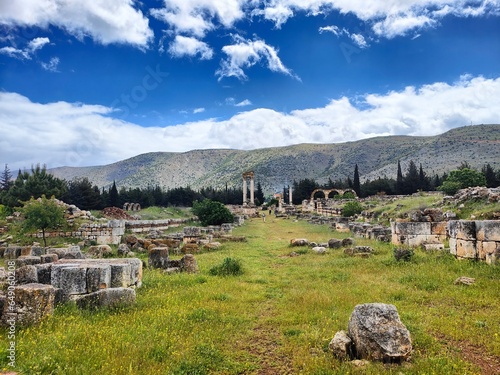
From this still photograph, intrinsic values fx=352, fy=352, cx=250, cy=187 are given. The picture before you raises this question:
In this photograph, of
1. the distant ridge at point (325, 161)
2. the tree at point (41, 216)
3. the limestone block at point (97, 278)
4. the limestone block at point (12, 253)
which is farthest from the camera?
the distant ridge at point (325, 161)

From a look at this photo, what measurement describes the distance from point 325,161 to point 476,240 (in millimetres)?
153276

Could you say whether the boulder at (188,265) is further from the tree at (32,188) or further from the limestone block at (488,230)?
the tree at (32,188)

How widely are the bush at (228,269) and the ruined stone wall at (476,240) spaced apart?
6.87 meters

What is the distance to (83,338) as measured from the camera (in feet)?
17.2

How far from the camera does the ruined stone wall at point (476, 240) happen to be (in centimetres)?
980

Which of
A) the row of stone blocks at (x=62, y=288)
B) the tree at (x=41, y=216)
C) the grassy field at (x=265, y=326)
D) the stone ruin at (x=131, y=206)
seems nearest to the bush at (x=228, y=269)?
the grassy field at (x=265, y=326)

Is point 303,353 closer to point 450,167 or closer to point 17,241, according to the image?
point 17,241

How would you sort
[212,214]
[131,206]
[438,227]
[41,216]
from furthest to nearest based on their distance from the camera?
1. [131,206]
2. [212,214]
3. [41,216]
4. [438,227]

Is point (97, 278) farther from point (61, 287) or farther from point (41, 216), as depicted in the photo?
point (41, 216)

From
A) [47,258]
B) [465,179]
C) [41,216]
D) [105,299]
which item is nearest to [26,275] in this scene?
[105,299]

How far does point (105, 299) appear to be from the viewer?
6.89 metres

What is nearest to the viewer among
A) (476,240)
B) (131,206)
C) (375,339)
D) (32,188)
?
(375,339)

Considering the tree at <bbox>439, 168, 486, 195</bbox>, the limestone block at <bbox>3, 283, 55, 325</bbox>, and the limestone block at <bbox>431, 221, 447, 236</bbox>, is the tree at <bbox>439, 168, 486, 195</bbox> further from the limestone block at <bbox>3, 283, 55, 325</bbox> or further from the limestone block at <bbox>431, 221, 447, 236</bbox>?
the limestone block at <bbox>3, 283, 55, 325</bbox>

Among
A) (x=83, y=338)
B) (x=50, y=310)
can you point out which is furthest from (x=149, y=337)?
(x=50, y=310)
